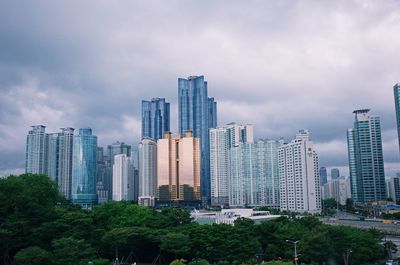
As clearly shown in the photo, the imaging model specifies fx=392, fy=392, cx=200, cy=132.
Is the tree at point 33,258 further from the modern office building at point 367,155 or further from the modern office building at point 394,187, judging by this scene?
the modern office building at point 394,187

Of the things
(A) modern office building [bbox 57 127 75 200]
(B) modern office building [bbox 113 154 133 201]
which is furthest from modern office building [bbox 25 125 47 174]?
(B) modern office building [bbox 113 154 133 201]

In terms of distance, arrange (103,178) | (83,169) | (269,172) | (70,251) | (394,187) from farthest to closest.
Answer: (103,178) < (83,169) < (394,187) < (269,172) < (70,251)

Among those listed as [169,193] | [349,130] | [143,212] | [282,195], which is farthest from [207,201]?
[143,212]

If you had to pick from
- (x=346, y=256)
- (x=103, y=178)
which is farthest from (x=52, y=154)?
(x=346, y=256)

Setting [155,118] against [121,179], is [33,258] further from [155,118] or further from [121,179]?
[155,118]

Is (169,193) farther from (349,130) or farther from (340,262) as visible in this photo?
(340,262)

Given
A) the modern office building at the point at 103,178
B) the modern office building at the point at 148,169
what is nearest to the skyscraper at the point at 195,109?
the modern office building at the point at 148,169

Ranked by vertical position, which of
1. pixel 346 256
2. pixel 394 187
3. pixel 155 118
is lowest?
pixel 346 256

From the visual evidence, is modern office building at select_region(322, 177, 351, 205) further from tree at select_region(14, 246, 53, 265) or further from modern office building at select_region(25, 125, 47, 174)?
tree at select_region(14, 246, 53, 265)
